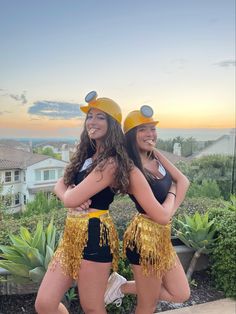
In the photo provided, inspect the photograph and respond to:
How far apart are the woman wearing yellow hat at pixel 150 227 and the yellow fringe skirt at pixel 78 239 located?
15 centimetres

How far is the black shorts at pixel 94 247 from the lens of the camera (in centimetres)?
178

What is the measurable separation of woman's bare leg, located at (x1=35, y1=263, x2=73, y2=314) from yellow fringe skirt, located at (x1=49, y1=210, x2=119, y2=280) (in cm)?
3

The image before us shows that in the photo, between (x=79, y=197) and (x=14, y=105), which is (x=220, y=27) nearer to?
(x=14, y=105)

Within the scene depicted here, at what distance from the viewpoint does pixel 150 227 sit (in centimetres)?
187

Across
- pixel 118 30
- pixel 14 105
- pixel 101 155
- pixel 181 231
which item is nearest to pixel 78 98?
pixel 14 105

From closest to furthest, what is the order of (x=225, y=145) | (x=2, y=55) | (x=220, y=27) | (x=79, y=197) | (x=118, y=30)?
(x=79, y=197)
(x=2, y=55)
(x=118, y=30)
(x=220, y=27)
(x=225, y=145)

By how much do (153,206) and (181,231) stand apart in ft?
5.44

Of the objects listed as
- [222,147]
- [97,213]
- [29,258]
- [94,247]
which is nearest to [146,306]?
[94,247]

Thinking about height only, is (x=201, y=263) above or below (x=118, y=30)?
below

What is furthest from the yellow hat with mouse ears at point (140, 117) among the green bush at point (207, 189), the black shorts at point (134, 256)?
the green bush at point (207, 189)

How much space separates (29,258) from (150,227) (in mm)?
1052

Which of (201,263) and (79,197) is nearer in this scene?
(79,197)

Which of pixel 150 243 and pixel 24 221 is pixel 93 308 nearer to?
pixel 150 243

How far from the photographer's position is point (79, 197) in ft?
5.64
